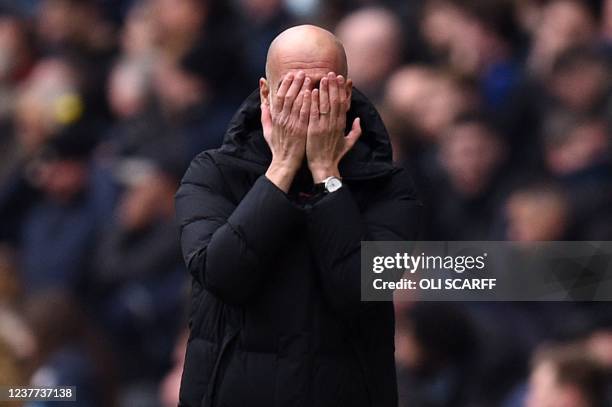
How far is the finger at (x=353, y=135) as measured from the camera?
2.49 meters

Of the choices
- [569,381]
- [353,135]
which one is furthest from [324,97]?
[569,381]

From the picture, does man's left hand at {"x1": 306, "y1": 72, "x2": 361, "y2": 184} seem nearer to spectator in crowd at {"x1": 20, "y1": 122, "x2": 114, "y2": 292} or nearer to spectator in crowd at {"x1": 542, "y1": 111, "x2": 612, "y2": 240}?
spectator in crowd at {"x1": 542, "y1": 111, "x2": 612, "y2": 240}

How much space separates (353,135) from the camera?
2.50 m

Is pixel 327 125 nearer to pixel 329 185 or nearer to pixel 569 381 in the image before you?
pixel 329 185

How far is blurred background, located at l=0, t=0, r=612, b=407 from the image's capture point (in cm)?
449

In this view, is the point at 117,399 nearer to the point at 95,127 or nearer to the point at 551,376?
the point at 95,127

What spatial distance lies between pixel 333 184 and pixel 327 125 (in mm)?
108

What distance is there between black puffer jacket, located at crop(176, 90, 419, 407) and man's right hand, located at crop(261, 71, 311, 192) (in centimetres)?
4

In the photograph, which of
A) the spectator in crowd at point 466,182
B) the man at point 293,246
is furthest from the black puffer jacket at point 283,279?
the spectator in crowd at point 466,182

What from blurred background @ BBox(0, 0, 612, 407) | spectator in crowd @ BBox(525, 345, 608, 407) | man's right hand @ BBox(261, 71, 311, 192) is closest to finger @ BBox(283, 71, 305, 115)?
man's right hand @ BBox(261, 71, 311, 192)

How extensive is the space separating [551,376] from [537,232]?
0.51 metres

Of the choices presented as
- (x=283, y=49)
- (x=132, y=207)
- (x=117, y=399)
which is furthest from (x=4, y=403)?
(x=283, y=49)

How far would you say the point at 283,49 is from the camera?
2455mm

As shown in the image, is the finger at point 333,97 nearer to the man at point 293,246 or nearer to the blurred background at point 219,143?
the man at point 293,246
